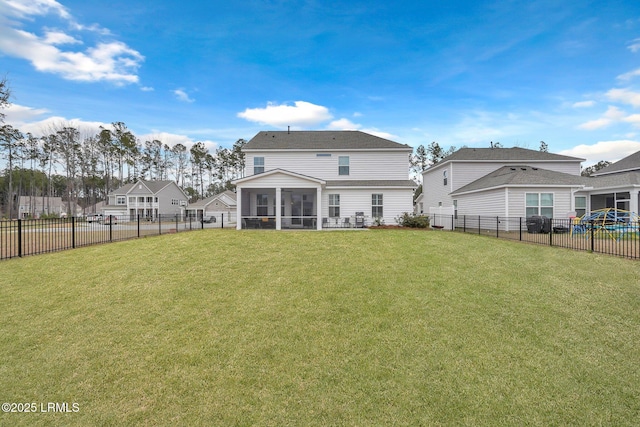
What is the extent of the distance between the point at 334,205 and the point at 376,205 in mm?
3056

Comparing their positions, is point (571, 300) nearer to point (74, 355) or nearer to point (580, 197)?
point (74, 355)

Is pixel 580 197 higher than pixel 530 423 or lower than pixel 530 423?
higher

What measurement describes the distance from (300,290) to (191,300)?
2409 mm

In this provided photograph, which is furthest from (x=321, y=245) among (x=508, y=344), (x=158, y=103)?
(x=158, y=103)

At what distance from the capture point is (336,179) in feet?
71.5

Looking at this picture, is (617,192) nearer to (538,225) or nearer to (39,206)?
(538,225)

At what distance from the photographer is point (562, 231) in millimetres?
16219

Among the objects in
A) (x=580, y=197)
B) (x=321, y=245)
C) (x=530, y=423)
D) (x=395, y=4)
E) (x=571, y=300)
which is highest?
(x=395, y=4)

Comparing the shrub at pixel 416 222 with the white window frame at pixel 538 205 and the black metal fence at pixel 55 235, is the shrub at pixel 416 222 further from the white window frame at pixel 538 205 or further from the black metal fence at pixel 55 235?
the black metal fence at pixel 55 235

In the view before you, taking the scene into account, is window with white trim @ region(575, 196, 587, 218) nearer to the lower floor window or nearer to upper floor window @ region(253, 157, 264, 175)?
the lower floor window

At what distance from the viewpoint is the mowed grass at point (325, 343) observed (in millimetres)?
3389

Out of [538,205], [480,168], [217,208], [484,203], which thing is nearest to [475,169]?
[480,168]

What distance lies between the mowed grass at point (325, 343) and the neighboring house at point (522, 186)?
11.5 meters

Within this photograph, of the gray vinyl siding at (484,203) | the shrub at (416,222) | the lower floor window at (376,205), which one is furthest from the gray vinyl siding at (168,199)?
the gray vinyl siding at (484,203)
